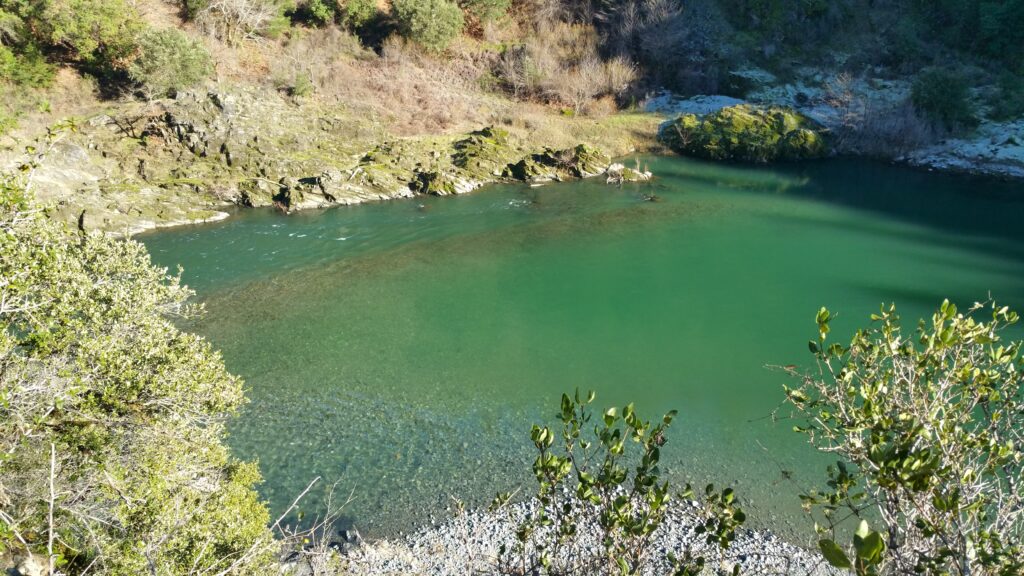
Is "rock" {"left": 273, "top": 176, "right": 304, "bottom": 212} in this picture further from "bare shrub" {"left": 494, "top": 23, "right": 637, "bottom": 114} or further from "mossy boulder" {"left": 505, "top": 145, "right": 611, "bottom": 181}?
"bare shrub" {"left": 494, "top": 23, "right": 637, "bottom": 114}

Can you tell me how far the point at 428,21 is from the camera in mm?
42625

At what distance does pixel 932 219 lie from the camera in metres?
28.1

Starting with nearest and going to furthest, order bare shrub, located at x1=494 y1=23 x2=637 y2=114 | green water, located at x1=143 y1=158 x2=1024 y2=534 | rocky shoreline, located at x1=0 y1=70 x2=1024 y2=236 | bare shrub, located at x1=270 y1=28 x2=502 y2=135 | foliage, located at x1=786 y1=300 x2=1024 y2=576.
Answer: foliage, located at x1=786 y1=300 x2=1024 y2=576, green water, located at x1=143 y1=158 x2=1024 y2=534, rocky shoreline, located at x1=0 y1=70 x2=1024 y2=236, bare shrub, located at x1=270 y1=28 x2=502 y2=135, bare shrub, located at x1=494 y1=23 x2=637 y2=114

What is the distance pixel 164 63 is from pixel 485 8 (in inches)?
969

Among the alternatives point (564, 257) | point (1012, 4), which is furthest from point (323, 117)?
point (1012, 4)

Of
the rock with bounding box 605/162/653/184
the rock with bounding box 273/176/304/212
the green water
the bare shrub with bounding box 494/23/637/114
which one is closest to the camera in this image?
the green water

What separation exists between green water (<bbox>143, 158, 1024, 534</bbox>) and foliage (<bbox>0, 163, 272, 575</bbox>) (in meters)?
3.49

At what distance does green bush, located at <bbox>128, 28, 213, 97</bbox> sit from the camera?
30.8m

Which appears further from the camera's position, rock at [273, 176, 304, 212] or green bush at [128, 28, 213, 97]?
green bush at [128, 28, 213, 97]

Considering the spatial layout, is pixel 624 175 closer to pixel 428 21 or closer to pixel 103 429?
pixel 428 21

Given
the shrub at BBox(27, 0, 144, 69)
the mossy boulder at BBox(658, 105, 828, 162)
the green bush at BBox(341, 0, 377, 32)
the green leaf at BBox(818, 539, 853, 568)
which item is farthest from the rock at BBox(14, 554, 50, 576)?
the green bush at BBox(341, 0, 377, 32)

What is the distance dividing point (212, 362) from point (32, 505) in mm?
2611

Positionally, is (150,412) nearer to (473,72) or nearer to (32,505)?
(32,505)

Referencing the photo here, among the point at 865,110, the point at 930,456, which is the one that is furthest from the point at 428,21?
the point at 930,456
